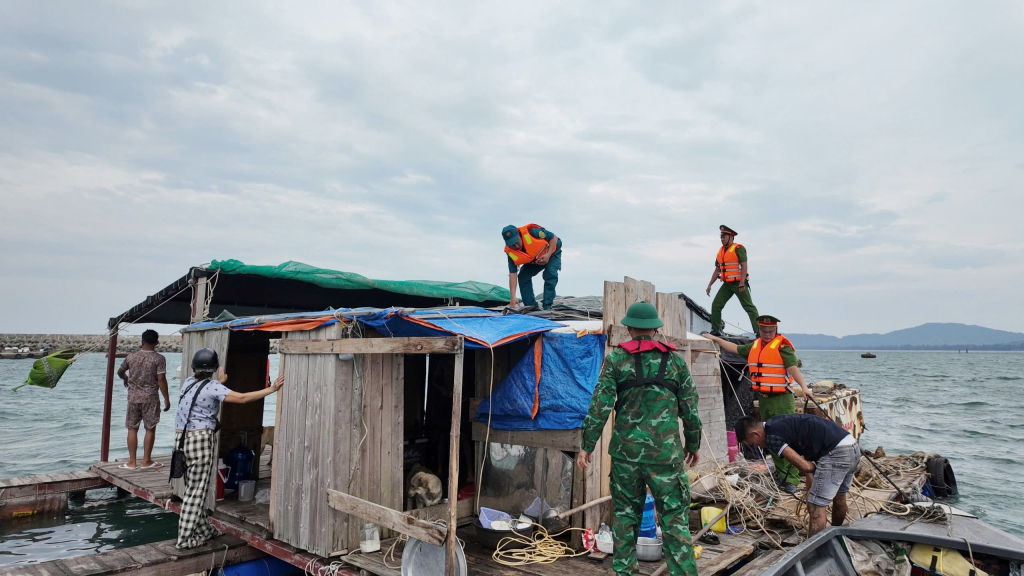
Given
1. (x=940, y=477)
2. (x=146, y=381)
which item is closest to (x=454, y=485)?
(x=146, y=381)

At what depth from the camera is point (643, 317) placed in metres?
5.02

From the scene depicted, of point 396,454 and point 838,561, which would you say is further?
point 396,454

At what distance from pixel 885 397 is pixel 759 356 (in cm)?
4116

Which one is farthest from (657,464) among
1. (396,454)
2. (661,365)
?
(396,454)

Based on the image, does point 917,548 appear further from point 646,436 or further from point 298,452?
point 298,452

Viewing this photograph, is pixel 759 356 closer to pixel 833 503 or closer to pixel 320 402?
pixel 833 503

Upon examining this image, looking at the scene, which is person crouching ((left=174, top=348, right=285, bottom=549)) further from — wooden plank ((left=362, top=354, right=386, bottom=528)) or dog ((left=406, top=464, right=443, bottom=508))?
dog ((left=406, top=464, right=443, bottom=508))

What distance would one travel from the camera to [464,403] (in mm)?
10188

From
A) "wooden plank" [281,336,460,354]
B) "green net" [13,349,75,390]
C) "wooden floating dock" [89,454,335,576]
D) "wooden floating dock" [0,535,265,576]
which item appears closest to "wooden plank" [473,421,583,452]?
"wooden plank" [281,336,460,354]

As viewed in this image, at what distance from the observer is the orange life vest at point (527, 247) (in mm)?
8633

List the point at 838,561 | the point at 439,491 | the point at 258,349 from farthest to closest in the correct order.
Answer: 1. the point at 258,349
2. the point at 439,491
3. the point at 838,561

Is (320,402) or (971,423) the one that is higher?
(320,402)

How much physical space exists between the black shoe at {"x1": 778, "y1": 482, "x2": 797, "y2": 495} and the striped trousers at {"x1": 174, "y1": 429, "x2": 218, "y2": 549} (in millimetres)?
7179

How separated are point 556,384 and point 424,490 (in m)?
2.17
